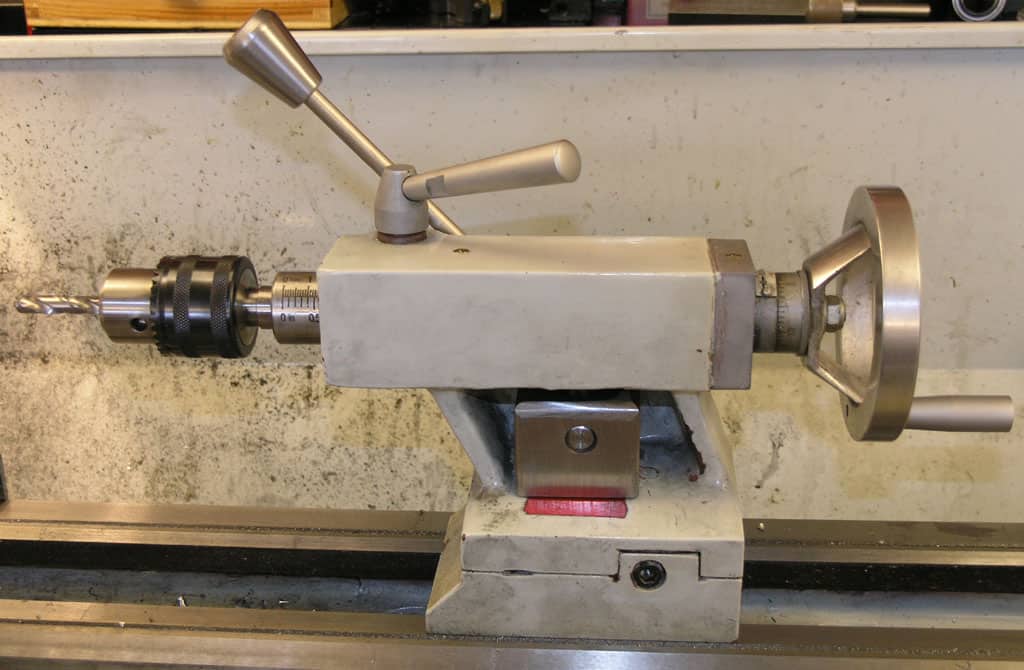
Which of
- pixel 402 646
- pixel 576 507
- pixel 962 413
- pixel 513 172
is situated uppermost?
pixel 513 172

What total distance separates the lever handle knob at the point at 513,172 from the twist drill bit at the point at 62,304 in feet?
1.32

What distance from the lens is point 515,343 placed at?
824 millimetres

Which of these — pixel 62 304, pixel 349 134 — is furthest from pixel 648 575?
pixel 62 304

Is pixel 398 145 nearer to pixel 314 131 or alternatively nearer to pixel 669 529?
pixel 314 131

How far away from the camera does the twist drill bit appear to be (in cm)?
97

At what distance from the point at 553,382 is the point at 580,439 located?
9cm

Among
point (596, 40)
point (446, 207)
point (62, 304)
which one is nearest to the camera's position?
point (62, 304)

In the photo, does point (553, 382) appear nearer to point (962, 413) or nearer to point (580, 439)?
point (580, 439)

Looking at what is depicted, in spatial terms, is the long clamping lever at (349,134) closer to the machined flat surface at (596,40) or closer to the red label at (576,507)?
the red label at (576,507)

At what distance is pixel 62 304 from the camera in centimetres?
100

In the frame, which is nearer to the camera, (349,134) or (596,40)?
(349,134)

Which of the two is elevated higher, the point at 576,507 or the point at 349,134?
the point at 349,134

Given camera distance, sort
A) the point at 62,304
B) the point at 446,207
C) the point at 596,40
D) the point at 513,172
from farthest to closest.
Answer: the point at 446,207
the point at 596,40
the point at 62,304
the point at 513,172

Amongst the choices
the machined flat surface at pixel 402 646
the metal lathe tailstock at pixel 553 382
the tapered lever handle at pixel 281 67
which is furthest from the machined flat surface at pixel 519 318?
the machined flat surface at pixel 402 646
